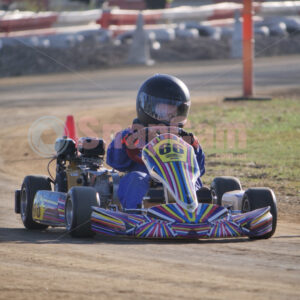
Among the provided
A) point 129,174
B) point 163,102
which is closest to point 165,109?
point 163,102

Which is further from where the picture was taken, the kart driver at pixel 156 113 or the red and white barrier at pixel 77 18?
the red and white barrier at pixel 77 18

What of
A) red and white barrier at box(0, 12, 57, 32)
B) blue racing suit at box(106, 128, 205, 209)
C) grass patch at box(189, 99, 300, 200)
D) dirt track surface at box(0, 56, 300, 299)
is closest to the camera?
dirt track surface at box(0, 56, 300, 299)

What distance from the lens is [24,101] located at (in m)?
17.4

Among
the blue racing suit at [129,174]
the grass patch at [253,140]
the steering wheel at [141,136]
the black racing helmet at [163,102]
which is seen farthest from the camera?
the grass patch at [253,140]

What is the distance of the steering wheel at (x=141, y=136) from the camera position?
6.92 metres

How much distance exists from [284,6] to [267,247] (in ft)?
90.1

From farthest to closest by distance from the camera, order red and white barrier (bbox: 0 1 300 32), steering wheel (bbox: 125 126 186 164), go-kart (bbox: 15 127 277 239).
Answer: red and white barrier (bbox: 0 1 300 32) → steering wheel (bbox: 125 126 186 164) → go-kart (bbox: 15 127 277 239)

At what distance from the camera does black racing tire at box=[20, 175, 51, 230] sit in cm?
727

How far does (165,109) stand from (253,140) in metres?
5.81

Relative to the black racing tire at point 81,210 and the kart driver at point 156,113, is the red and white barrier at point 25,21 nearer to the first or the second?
the kart driver at point 156,113

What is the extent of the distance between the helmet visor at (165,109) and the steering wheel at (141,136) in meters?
0.16

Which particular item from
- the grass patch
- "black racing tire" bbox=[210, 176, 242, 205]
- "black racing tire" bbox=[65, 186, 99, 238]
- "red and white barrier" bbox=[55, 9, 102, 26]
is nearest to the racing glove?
"black racing tire" bbox=[210, 176, 242, 205]

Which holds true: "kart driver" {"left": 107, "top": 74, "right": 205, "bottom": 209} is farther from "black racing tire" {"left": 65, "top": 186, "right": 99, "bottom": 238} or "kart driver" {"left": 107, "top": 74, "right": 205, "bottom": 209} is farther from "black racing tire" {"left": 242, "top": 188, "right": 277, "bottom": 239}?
"black racing tire" {"left": 65, "top": 186, "right": 99, "bottom": 238}

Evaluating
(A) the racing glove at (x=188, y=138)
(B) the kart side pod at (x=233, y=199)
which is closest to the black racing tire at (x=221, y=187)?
(B) the kart side pod at (x=233, y=199)
